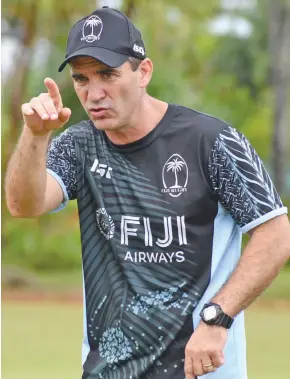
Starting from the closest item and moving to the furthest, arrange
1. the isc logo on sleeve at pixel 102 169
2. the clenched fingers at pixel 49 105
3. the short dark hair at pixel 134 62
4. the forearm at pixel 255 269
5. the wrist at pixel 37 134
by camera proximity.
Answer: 1. the clenched fingers at pixel 49 105
2. the wrist at pixel 37 134
3. the forearm at pixel 255 269
4. the short dark hair at pixel 134 62
5. the isc logo on sleeve at pixel 102 169

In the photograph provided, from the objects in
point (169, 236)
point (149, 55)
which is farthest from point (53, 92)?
point (149, 55)

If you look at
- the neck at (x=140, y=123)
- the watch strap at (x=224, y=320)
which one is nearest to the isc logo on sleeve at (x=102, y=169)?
the neck at (x=140, y=123)

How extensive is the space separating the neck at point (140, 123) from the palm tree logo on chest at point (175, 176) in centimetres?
18

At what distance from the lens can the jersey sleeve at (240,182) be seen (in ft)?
15.9

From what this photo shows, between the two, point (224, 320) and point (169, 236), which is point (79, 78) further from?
point (224, 320)

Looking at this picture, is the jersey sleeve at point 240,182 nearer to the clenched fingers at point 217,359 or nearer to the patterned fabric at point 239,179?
the patterned fabric at point 239,179

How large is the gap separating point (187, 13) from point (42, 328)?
14196 millimetres

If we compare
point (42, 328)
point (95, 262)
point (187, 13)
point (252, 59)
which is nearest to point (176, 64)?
point (252, 59)

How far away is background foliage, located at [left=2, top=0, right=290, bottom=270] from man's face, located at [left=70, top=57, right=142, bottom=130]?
18.7 meters

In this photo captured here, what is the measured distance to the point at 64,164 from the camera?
5180 mm

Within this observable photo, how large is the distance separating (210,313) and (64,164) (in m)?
1.02

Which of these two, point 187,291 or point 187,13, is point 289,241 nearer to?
point 187,291

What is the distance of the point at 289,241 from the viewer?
4.83 m

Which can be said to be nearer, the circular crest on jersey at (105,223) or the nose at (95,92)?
the nose at (95,92)
